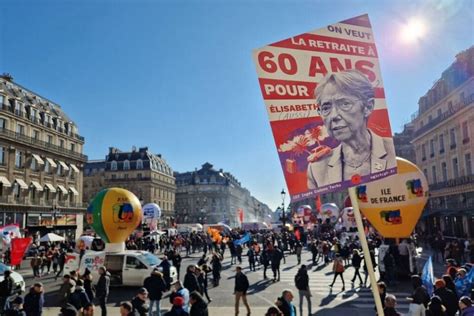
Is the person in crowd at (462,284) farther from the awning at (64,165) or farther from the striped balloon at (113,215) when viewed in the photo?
the awning at (64,165)

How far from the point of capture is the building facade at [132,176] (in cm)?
7856

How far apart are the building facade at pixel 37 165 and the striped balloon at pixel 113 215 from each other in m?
20.8

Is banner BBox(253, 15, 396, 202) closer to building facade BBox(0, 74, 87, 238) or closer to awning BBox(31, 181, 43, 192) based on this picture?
→ building facade BBox(0, 74, 87, 238)

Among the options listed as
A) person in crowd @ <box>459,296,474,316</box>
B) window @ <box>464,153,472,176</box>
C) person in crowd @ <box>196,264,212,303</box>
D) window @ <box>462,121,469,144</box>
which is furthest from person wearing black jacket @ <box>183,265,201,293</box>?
window @ <box>462,121,469,144</box>

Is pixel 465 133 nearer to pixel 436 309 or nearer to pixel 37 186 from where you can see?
pixel 436 309

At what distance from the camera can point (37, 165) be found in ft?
146

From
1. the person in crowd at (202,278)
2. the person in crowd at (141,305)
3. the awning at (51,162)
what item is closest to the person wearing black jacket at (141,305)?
the person in crowd at (141,305)

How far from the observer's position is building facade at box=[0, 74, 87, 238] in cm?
3975

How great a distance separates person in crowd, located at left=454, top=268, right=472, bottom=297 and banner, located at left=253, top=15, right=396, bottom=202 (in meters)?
7.40

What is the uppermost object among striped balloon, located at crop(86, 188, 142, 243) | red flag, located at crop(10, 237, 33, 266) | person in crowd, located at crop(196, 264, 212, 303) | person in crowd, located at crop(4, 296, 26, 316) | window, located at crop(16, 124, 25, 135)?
window, located at crop(16, 124, 25, 135)

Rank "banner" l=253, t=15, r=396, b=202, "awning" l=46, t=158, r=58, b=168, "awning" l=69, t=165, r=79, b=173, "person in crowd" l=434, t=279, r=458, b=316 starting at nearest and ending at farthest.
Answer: "banner" l=253, t=15, r=396, b=202 < "person in crowd" l=434, t=279, r=458, b=316 < "awning" l=46, t=158, r=58, b=168 < "awning" l=69, t=165, r=79, b=173

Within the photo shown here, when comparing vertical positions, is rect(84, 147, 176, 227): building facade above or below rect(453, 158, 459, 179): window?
above

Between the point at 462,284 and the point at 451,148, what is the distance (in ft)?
102

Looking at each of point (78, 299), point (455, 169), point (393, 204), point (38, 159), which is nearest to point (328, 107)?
point (78, 299)
